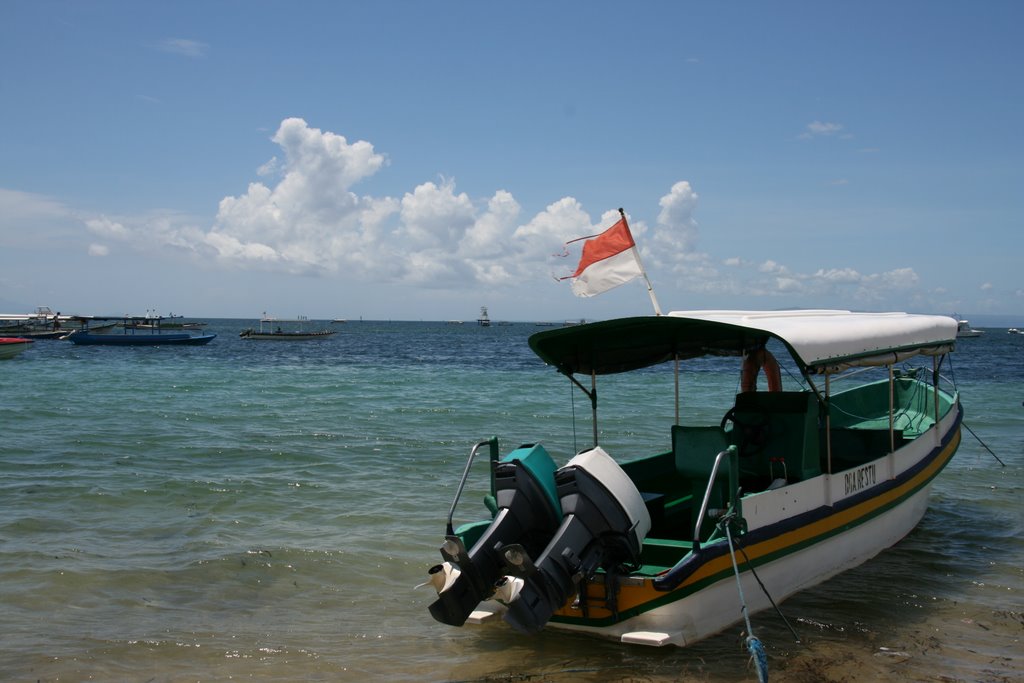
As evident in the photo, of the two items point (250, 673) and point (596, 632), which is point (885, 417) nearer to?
point (596, 632)

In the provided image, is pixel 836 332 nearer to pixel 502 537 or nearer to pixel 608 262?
pixel 608 262

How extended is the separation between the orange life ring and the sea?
1932 millimetres

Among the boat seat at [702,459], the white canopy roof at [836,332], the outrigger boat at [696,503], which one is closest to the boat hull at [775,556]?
the outrigger boat at [696,503]

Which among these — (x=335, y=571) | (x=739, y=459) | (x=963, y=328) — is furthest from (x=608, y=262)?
(x=963, y=328)

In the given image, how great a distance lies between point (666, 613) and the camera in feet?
22.0

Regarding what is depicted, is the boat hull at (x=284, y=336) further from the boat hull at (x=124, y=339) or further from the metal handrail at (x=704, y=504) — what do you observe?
the metal handrail at (x=704, y=504)

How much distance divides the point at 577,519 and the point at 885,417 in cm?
907

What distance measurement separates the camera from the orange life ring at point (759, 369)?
9.77 m

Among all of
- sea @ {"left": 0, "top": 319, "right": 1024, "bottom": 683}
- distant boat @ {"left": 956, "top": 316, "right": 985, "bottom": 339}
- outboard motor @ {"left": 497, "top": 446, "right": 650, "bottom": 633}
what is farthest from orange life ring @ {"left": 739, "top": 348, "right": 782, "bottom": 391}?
outboard motor @ {"left": 497, "top": 446, "right": 650, "bottom": 633}

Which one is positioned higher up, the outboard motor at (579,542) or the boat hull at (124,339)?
the boat hull at (124,339)

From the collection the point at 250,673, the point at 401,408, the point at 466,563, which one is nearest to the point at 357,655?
Result: the point at 250,673

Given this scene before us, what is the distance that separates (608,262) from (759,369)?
8.27ft

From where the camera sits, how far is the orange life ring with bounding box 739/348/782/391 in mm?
9773

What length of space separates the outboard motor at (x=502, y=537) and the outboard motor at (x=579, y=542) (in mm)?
204
